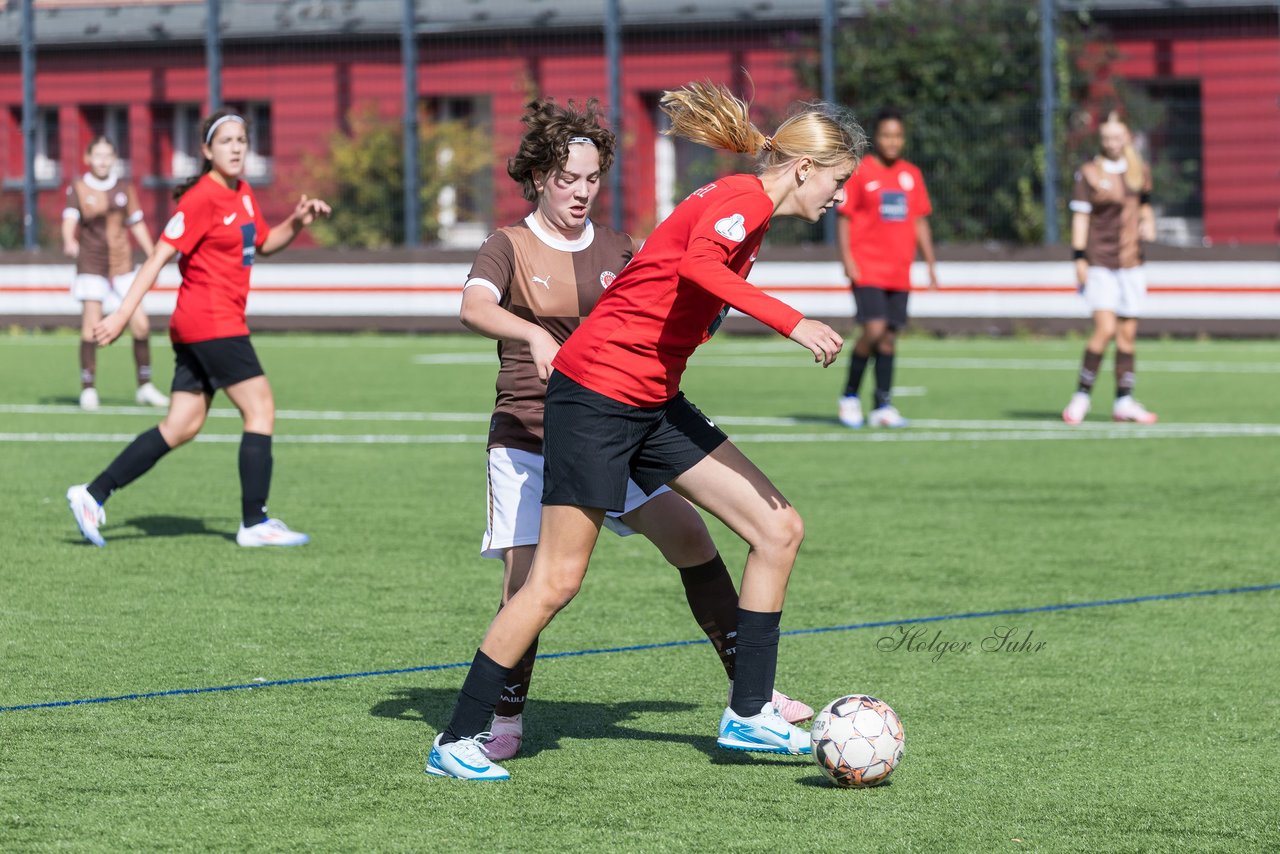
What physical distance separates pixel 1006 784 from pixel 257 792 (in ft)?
6.31

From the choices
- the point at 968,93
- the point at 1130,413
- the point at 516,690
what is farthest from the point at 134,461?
the point at 968,93

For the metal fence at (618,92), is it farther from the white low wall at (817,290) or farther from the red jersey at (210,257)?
the red jersey at (210,257)

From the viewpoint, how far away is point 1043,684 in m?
6.39

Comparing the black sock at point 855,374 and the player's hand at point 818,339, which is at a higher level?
the player's hand at point 818,339

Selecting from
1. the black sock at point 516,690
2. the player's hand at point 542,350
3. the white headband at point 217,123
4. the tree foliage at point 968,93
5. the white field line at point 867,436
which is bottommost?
the white field line at point 867,436

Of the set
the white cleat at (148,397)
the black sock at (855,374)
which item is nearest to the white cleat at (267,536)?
the black sock at (855,374)

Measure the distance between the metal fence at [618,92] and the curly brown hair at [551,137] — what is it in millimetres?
17009

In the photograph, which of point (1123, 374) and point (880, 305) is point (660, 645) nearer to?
point (880, 305)

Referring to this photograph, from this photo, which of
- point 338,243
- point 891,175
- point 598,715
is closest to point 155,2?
point 338,243

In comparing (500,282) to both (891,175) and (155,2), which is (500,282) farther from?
(155,2)

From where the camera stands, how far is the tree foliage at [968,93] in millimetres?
24266

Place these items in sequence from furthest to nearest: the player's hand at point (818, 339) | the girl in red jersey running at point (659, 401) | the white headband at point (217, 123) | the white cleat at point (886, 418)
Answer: the white cleat at point (886, 418) < the white headband at point (217, 123) < the girl in red jersey running at point (659, 401) < the player's hand at point (818, 339)

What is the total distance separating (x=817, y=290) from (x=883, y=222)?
9273 millimetres

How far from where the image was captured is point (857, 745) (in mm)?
5125
